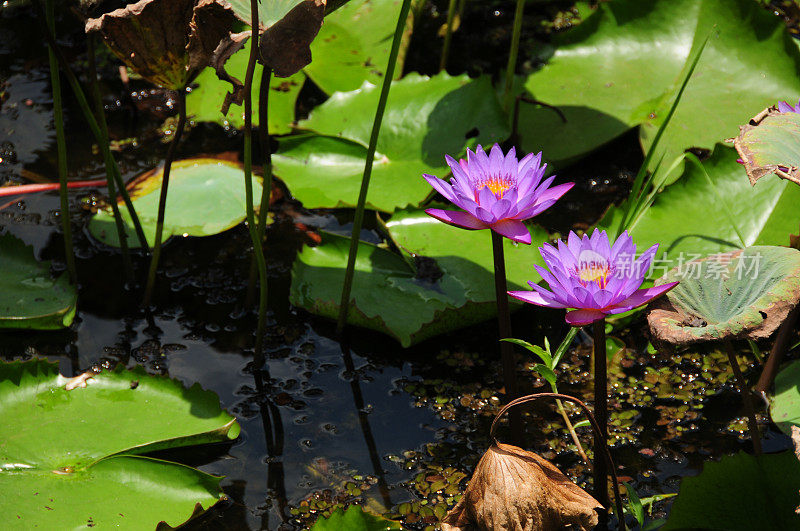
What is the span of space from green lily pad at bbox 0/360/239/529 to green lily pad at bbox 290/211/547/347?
460 mm

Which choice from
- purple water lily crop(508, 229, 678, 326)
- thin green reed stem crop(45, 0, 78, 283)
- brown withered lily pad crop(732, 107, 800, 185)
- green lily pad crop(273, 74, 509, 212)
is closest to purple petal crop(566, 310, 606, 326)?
purple water lily crop(508, 229, 678, 326)

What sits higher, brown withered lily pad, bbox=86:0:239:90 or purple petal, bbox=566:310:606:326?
brown withered lily pad, bbox=86:0:239:90

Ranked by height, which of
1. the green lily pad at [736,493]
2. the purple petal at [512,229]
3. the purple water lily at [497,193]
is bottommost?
the green lily pad at [736,493]

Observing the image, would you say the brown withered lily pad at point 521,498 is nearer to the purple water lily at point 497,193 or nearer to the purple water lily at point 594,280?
the purple water lily at point 594,280

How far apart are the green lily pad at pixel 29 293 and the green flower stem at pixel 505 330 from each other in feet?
3.96

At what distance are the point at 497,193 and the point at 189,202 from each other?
123cm

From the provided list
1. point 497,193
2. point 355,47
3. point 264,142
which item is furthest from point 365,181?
point 355,47

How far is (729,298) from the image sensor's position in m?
1.31

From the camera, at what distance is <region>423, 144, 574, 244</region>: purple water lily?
1364 millimetres

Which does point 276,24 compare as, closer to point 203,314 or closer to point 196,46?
point 196,46

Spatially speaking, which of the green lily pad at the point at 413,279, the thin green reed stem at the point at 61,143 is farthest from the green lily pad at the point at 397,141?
the thin green reed stem at the point at 61,143

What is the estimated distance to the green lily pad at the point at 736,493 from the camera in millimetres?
1401

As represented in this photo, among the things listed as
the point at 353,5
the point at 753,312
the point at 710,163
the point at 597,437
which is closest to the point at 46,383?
the point at 597,437

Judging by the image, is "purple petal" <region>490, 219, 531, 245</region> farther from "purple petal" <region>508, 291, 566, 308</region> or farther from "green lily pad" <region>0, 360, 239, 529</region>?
"green lily pad" <region>0, 360, 239, 529</region>
